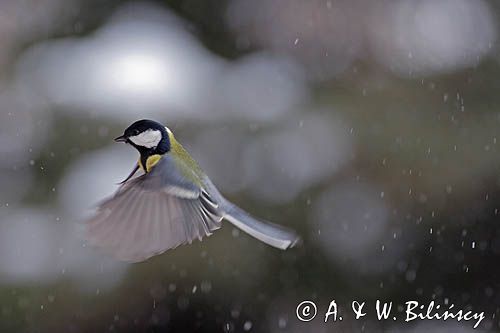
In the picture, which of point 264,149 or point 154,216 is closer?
point 154,216

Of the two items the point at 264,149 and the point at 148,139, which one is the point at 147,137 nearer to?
the point at 148,139

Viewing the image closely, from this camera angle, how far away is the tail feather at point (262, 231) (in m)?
0.89

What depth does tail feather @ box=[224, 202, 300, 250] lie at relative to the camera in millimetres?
891

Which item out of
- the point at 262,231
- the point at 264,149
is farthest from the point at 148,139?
the point at 264,149

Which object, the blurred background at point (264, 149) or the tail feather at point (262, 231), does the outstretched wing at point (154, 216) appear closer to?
the tail feather at point (262, 231)

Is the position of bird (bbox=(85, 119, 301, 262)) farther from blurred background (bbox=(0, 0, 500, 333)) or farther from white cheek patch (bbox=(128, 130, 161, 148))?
blurred background (bbox=(0, 0, 500, 333))

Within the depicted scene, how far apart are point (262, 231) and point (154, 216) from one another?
0.40 feet

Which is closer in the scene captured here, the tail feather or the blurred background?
the tail feather

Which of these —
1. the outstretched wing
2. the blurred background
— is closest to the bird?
the outstretched wing

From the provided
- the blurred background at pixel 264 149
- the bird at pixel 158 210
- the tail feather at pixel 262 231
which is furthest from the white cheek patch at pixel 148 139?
the blurred background at pixel 264 149

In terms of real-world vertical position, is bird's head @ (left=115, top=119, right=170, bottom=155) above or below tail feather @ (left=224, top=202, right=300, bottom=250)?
above

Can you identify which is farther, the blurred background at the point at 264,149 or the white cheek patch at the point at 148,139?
the blurred background at the point at 264,149

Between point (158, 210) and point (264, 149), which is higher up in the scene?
point (158, 210)

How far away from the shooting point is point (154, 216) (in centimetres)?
89
